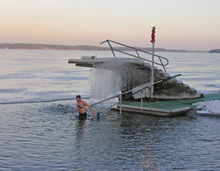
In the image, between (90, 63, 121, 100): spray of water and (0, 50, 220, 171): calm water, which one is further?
(90, 63, 121, 100): spray of water

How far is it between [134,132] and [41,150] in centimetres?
468

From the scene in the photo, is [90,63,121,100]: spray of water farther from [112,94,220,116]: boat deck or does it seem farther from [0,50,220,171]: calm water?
[0,50,220,171]: calm water

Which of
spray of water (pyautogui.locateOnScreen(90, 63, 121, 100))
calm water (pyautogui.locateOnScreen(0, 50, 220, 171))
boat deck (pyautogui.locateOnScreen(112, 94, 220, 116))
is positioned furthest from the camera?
spray of water (pyautogui.locateOnScreen(90, 63, 121, 100))

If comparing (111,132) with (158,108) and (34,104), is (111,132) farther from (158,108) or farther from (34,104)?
(34,104)

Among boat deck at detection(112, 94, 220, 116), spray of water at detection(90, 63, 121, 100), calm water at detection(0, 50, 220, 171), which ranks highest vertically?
spray of water at detection(90, 63, 121, 100)

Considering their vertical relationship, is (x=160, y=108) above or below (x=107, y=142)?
above

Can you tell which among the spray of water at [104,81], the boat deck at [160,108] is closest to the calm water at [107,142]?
the boat deck at [160,108]

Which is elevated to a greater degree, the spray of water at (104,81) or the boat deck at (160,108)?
the spray of water at (104,81)

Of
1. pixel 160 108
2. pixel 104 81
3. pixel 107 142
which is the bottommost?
pixel 107 142

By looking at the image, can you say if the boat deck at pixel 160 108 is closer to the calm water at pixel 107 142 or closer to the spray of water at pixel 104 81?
the calm water at pixel 107 142

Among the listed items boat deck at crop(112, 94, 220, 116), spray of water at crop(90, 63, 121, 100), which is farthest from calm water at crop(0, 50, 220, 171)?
spray of water at crop(90, 63, 121, 100)

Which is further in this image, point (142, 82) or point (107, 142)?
point (142, 82)

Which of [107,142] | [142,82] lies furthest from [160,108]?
[107,142]

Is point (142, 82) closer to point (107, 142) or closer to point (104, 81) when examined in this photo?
point (104, 81)
